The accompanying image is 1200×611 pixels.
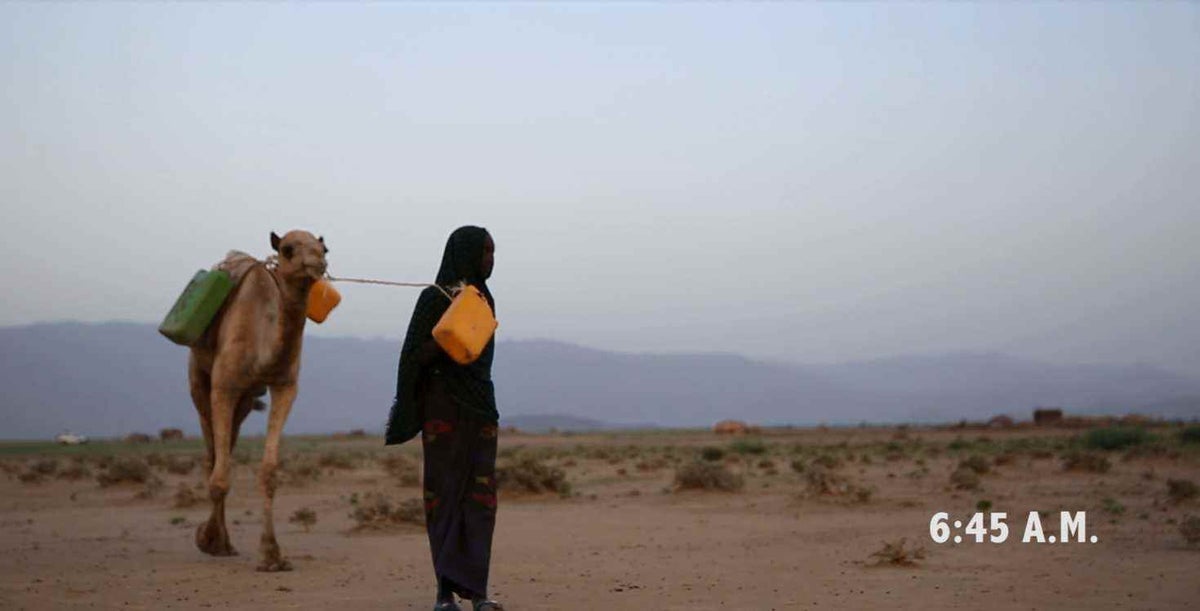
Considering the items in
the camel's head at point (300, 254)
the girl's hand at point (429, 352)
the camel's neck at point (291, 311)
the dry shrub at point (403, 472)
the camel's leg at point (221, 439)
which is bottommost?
the dry shrub at point (403, 472)

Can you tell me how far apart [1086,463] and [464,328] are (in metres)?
19.1

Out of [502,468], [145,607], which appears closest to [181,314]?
[145,607]

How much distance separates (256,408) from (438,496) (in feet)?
16.9

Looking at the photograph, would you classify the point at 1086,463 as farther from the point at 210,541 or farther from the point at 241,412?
the point at 210,541

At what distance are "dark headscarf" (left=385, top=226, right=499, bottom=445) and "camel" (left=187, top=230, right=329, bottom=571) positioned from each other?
266 cm

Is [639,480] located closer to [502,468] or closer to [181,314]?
[502,468]

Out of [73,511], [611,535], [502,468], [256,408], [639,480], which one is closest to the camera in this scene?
[256,408]

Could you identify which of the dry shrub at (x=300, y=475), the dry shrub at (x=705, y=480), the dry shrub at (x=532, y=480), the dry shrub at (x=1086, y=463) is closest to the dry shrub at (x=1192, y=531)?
the dry shrub at (x=705, y=480)

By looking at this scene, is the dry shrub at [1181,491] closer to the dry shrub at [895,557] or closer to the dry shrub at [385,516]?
the dry shrub at [895,557]

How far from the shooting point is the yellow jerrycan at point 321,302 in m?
11.4

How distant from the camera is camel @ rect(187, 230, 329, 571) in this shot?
1098cm

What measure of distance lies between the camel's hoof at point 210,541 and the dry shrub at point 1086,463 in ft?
55.9

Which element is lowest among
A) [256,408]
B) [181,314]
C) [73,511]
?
[73,511]

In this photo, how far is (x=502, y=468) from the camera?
22438 mm
